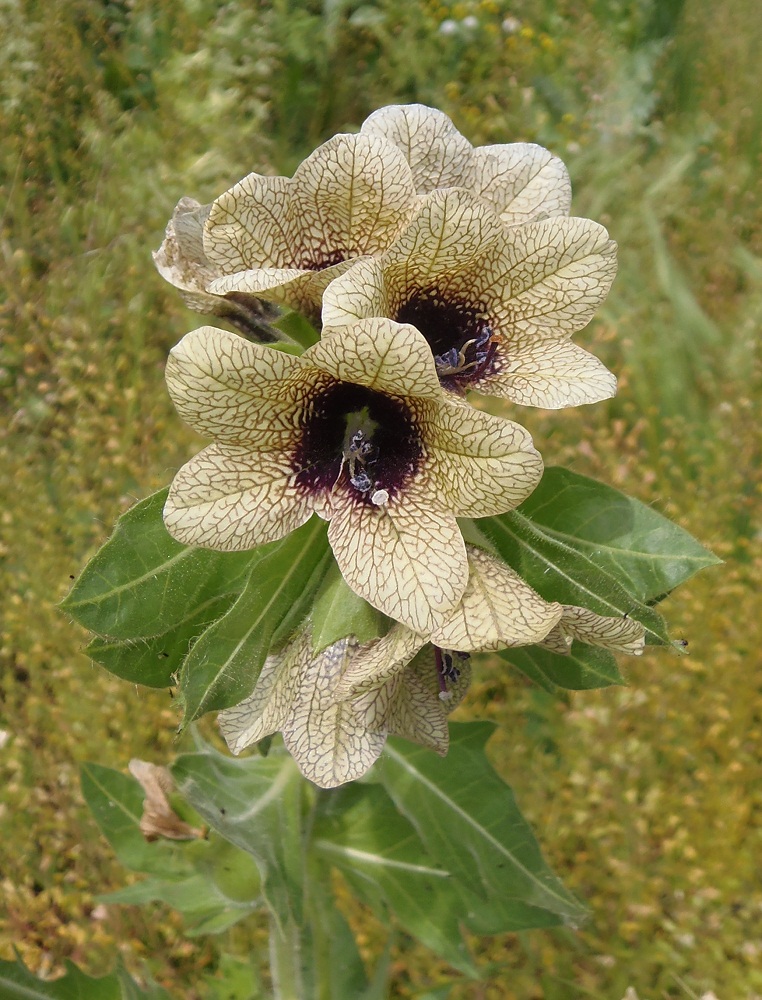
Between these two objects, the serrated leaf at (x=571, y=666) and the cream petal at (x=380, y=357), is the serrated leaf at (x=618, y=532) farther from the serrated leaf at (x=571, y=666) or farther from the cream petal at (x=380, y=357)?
the cream petal at (x=380, y=357)

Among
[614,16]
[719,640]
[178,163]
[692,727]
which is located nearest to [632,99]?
[614,16]

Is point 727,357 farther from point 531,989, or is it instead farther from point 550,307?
point 550,307

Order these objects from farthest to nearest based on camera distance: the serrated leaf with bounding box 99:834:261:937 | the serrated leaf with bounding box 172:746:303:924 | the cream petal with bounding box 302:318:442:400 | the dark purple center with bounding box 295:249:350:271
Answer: the serrated leaf with bounding box 99:834:261:937, the serrated leaf with bounding box 172:746:303:924, the dark purple center with bounding box 295:249:350:271, the cream petal with bounding box 302:318:442:400

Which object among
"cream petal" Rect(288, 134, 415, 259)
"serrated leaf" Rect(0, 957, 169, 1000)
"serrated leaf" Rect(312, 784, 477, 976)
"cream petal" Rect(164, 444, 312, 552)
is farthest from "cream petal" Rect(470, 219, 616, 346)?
"serrated leaf" Rect(0, 957, 169, 1000)

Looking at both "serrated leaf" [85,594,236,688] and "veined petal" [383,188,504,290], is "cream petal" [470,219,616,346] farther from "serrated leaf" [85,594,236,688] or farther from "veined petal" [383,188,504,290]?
"serrated leaf" [85,594,236,688]

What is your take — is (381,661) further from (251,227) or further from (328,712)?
(251,227)

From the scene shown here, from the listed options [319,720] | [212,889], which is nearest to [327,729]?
[319,720]
